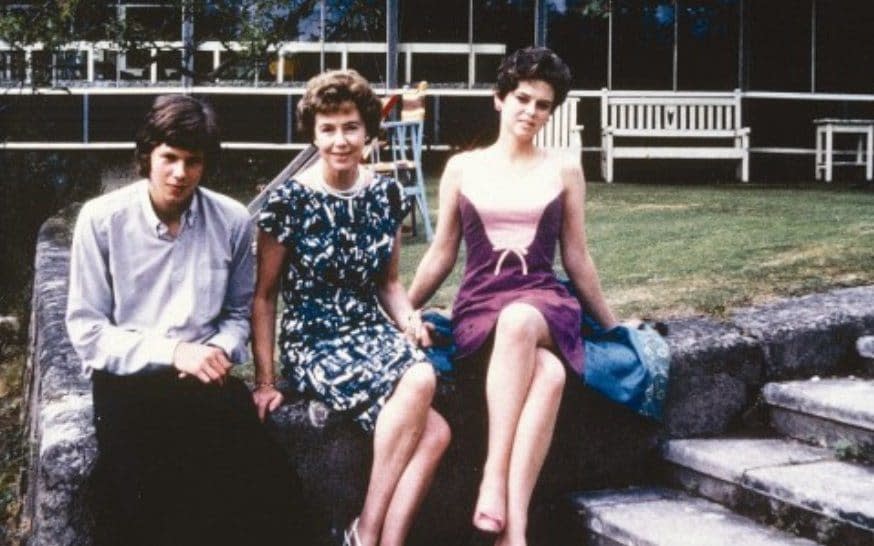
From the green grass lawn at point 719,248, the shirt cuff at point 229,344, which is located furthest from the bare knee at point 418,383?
the green grass lawn at point 719,248

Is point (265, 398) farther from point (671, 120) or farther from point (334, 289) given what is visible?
point (671, 120)

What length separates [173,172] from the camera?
9.04 feet

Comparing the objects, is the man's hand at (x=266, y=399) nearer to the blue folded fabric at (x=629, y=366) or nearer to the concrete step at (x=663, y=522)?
the blue folded fabric at (x=629, y=366)

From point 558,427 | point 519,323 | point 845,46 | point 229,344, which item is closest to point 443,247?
point 519,323

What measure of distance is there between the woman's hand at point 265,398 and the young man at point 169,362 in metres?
0.12

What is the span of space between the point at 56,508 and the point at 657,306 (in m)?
2.56

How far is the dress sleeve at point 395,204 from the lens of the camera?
325 cm

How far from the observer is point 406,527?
289 centimetres

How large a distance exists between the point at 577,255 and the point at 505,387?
624mm

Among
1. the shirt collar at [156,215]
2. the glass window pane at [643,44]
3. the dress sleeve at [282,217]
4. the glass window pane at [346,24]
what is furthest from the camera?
the glass window pane at [643,44]

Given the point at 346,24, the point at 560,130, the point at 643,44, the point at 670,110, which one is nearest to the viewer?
the point at 560,130

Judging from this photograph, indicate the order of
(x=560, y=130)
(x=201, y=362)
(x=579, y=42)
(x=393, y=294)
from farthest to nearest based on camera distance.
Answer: (x=579, y=42) < (x=560, y=130) < (x=393, y=294) < (x=201, y=362)

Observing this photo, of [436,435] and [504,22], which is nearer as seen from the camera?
[436,435]

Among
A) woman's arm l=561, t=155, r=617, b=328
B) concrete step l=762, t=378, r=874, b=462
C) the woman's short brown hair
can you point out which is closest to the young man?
the woman's short brown hair
